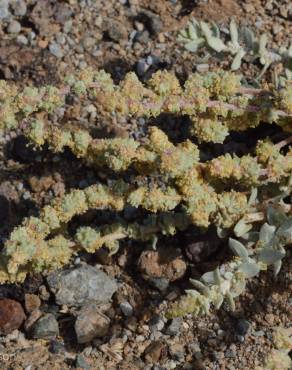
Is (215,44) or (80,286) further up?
(215,44)

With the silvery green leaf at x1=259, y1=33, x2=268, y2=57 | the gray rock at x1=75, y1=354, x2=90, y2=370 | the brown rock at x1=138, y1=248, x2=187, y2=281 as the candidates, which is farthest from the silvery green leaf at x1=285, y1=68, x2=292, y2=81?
the gray rock at x1=75, y1=354, x2=90, y2=370

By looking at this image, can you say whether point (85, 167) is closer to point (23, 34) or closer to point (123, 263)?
point (123, 263)

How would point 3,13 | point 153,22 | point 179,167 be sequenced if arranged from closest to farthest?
point 179,167, point 153,22, point 3,13

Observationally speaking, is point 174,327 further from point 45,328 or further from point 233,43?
point 233,43

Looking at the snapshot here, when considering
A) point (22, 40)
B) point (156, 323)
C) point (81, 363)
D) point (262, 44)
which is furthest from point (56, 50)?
point (81, 363)

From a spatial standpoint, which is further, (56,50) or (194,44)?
(56,50)

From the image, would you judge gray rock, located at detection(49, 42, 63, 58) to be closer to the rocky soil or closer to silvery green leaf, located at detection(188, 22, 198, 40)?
the rocky soil
